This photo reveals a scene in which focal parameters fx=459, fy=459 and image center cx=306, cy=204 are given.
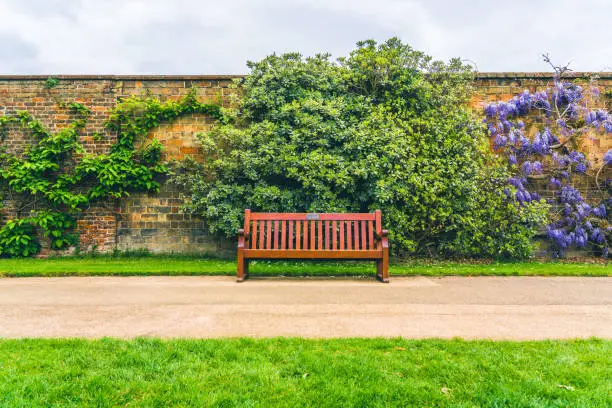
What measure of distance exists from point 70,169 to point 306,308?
7.90m

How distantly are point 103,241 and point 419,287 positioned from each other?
7.25 meters

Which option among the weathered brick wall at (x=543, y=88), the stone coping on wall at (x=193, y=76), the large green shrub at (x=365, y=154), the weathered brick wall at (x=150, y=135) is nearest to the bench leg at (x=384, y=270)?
the large green shrub at (x=365, y=154)

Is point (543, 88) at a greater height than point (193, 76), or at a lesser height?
lesser

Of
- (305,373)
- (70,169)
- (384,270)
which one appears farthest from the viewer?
(70,169)

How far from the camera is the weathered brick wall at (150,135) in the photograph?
10.3 metres

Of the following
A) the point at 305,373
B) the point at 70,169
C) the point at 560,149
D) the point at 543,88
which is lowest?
the point at 305,373

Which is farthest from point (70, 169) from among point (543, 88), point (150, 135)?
point (543, 88)

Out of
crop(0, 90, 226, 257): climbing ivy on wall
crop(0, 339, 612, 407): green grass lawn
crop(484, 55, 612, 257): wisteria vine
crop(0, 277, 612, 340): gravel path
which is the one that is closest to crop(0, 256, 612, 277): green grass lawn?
crop(0, 277, 612, 340): gravel path

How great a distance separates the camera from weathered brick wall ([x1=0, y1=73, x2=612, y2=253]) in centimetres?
1027

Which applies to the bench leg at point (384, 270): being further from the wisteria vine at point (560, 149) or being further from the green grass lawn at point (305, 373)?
the wisteria vine at point (560, 149)

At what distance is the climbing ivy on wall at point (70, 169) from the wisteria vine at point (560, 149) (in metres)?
6.50

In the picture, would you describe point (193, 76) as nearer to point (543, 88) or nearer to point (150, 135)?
point (150, 135)

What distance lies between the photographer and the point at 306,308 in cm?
482

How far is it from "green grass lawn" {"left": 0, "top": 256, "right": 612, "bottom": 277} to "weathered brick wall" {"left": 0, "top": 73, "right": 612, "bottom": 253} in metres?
1.02
